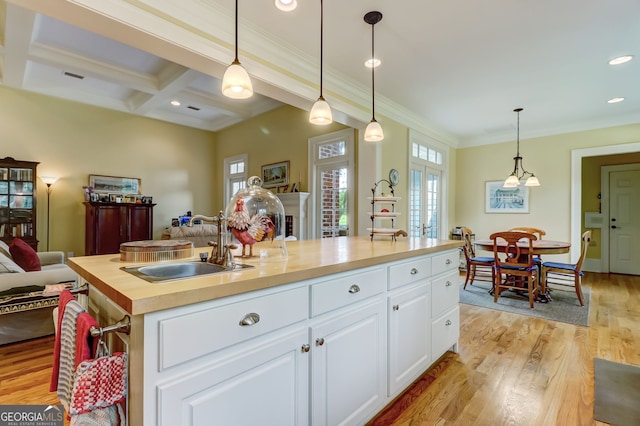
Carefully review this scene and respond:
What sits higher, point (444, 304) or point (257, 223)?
point (257, 223)

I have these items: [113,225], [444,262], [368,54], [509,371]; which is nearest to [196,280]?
[444,262]

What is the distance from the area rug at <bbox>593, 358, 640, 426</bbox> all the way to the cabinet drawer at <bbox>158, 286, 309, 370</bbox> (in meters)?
1.94

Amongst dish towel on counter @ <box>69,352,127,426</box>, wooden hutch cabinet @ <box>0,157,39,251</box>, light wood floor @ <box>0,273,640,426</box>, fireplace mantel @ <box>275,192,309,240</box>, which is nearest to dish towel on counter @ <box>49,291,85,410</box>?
dish towel on counter @ <box>69,352,127,426</box>

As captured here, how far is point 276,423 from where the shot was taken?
1178 mm

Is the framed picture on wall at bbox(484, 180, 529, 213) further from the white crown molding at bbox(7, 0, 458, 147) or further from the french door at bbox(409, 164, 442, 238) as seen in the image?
the white crown molding at bbox(7, 0, 458, 147)

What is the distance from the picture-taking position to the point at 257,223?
1.62 meters

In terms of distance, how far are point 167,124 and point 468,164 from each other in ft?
21.8

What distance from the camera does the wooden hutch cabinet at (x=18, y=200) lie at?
4754 millimetres

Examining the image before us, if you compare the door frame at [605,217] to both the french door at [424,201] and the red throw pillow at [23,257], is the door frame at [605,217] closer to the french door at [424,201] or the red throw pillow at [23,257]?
the french door at [424,201]

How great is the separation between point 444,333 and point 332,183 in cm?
317

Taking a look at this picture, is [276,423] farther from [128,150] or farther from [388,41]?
[128,150]

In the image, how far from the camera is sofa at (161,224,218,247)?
15.4ft

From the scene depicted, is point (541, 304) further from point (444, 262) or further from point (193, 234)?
point (193, 234)

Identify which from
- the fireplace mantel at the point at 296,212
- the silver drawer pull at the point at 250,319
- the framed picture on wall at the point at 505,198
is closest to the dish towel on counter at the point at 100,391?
the silver drawer pull at the point at 250,319
